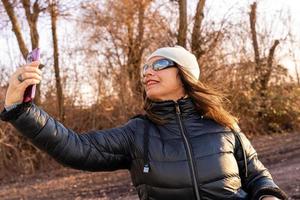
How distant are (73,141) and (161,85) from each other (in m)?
0.62

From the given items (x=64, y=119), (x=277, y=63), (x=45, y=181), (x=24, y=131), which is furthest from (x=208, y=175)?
(x=277, y=63)

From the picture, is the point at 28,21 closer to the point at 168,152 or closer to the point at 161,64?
the point at 161,64

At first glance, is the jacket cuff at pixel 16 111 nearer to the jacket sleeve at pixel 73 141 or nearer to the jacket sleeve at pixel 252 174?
the jacket sleeve at pixel 73 141

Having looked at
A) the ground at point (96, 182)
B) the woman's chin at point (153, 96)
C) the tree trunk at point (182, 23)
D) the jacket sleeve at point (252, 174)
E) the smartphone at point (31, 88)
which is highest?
the tree trunk at point (182, 23)

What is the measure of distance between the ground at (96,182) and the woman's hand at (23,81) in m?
6.86

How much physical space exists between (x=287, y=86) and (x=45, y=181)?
12.4m

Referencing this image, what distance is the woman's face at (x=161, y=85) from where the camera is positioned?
3.02m

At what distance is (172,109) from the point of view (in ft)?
9.70

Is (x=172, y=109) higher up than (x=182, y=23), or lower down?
lower down

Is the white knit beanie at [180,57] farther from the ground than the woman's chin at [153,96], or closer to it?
farther from the ground

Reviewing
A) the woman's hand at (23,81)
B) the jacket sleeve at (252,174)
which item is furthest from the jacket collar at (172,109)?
the woman's hand at (23,81)

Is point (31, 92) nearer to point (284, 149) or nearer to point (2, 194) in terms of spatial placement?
point (2, 194)

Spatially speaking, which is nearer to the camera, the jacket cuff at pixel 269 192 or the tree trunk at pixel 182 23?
the jacket cuff at pixel 269 192

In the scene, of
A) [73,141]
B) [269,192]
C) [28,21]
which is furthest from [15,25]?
[269,192]
